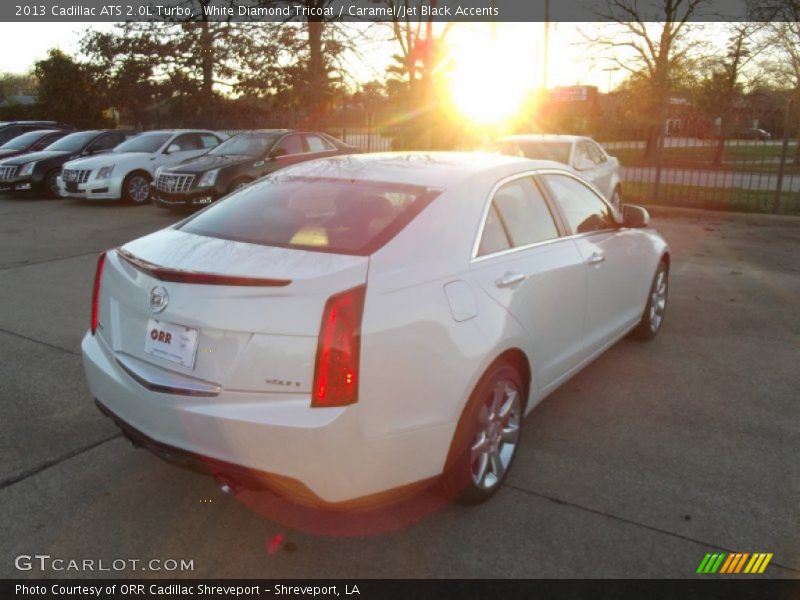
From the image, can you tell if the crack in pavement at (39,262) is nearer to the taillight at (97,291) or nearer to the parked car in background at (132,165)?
the parked car in background at (132,165)

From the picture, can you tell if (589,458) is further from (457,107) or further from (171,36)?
(171,36)

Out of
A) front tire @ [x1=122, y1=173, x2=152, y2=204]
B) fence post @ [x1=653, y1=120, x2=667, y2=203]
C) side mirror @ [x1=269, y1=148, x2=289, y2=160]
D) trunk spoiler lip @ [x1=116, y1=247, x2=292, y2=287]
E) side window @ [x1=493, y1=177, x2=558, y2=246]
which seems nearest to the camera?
trunk spoiler lip @ [x1=116, y1=247, x2=292, y2=287]

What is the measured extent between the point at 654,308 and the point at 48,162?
14.4 m

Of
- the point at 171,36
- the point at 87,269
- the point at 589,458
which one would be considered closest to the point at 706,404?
the point at 589,458

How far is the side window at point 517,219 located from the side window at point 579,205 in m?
0.24

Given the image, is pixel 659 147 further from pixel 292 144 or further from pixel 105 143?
pixel 105 143

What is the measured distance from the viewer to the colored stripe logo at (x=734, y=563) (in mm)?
2828

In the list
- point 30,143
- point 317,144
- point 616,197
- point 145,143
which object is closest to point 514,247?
point 616,197

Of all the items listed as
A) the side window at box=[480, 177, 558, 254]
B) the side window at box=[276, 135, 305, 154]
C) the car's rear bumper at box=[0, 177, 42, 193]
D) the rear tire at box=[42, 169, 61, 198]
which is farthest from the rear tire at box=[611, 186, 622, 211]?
the car's rear bumper at box=[0, 177, 42, 193]

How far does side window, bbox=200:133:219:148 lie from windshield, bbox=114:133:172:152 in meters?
0.69

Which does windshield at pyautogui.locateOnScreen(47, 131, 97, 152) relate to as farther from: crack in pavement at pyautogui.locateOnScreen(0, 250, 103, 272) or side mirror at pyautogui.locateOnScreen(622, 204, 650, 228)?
side mirror at pyautogui.locateOnScreen(622, 204, 650, 228)

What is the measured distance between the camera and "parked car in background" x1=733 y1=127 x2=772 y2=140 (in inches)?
540

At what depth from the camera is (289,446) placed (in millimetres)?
2504

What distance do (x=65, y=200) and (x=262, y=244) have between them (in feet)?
47.5
